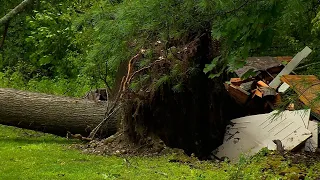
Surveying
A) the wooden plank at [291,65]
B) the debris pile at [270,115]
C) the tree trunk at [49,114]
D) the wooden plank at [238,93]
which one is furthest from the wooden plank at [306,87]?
the tree trunk at [49,114]

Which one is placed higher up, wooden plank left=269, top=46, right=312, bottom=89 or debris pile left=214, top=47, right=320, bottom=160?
wooden plank left=269, top=46, right=312, bottom=89

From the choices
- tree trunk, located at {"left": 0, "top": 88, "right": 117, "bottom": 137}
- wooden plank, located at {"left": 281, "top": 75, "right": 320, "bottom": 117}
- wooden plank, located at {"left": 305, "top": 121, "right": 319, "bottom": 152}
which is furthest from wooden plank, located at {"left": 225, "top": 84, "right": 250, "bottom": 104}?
tree trunk, located at {"left": 0, "top": 88, "right": 117, "bottom": 137}

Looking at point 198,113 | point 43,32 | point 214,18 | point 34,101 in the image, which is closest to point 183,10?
point 214,18

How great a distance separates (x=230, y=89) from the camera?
8984mm

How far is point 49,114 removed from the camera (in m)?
9.66

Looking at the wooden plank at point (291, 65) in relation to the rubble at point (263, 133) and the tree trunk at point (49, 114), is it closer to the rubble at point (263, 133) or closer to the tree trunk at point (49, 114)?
the rubble at point (263, 133)

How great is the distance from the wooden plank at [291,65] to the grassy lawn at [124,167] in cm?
183

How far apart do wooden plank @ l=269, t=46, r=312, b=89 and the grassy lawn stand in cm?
183

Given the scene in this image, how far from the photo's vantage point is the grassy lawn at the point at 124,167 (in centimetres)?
633

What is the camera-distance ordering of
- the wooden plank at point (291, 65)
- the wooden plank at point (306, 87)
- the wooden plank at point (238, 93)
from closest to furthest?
the wooden plank at point (306, 87)
the wooden plank at point (291, 65)
the wooden plank at point (238, 93)

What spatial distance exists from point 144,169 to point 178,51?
195 centimetres

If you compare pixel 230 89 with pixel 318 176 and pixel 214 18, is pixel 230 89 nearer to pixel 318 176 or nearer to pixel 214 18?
pixel 318 176

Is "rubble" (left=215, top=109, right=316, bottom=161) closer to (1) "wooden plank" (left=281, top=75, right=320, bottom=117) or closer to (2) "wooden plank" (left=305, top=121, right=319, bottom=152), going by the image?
(2) "wooden plank" (left=305, top=121, right=319, bottom=152)

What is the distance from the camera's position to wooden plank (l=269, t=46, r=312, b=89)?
858 centimetres
